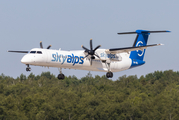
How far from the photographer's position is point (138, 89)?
145375mm

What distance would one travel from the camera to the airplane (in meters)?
39.9

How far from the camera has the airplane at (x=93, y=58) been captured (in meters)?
39.9

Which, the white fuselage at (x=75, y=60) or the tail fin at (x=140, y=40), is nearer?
the white fuselage at (x=75, y=60)

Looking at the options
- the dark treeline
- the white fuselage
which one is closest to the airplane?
the white fuselage

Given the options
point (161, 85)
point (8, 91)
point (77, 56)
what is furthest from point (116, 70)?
point (161, 85)

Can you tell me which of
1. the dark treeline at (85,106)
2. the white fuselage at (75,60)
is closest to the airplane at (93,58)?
the white fuselage at (75,60)

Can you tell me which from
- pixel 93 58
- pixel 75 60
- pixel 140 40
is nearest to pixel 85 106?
pixel 140 40

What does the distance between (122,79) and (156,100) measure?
154ft

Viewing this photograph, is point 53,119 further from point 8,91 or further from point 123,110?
point 8,91

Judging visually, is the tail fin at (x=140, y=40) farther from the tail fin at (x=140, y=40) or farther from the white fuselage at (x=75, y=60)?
the white fuselage at (x=75, y=60)

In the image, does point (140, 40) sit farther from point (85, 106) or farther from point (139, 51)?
point (85, 106)

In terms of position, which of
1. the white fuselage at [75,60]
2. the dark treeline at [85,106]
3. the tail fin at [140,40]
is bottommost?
the dark treeline at [85,106]

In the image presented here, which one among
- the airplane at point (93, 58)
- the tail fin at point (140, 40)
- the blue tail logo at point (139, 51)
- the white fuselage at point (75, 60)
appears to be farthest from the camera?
the tail fin at point (140, 40)

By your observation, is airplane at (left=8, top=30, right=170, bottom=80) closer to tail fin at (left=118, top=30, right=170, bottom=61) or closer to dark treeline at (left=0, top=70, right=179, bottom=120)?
tail fin at (left=118, top=30, right=170, bottom=61)
